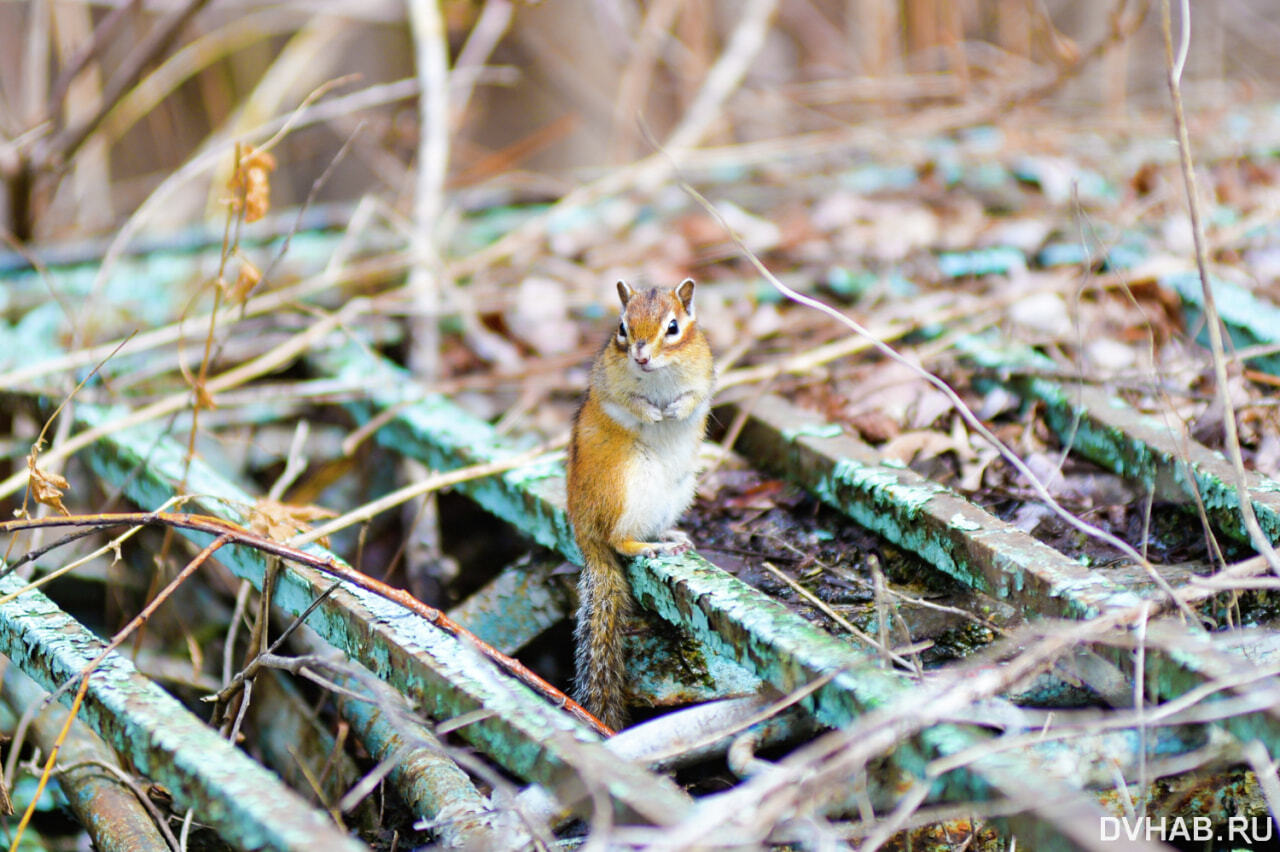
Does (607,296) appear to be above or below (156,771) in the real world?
above

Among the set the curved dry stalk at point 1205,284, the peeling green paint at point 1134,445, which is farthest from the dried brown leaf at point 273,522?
the curved dry stalk at point 1205,284

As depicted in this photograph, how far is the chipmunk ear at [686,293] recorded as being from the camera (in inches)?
106

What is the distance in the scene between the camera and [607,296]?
12.5ft

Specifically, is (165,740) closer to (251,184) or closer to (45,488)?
→ (45,488)

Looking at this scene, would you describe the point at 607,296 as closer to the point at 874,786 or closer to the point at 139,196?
the point at 874,786

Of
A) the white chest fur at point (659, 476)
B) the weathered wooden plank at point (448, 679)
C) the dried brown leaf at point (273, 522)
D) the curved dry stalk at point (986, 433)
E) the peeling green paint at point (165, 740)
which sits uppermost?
the curved dry stalk at point (986, 433)

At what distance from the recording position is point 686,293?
8.91ft

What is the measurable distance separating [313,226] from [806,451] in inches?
104

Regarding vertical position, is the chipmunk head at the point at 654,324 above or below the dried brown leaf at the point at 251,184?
below

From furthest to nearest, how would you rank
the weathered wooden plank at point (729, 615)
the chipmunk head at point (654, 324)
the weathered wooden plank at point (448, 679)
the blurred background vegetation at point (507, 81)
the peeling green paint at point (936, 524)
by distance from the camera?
the blurred background vegetation at point (507, 81) < the chipmunk head at point (654, 324) < the peeling green paint at point (936, 524) < the weathered wooden plank at point (448, 679) < the weathered wooden plank at point (729, 615)

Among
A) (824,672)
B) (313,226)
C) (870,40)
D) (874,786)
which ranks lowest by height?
(874,786)

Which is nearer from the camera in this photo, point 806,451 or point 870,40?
point 806,451

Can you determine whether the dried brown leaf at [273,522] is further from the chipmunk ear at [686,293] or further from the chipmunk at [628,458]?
the chipmunk ear at [686,293]

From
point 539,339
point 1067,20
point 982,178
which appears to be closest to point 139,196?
point 539,339
